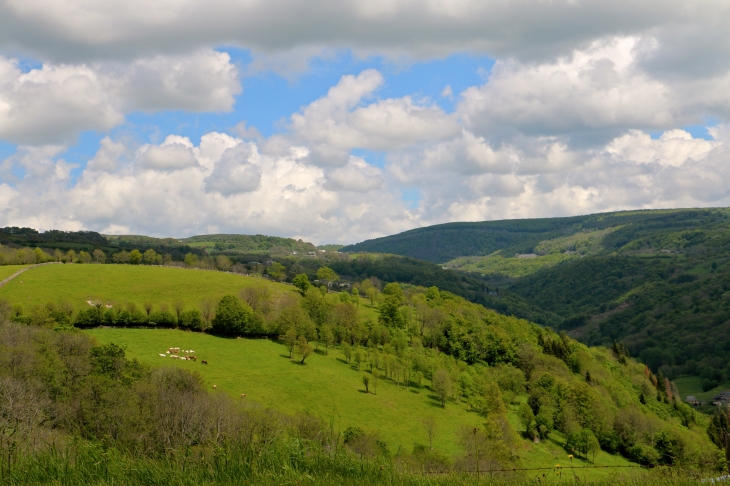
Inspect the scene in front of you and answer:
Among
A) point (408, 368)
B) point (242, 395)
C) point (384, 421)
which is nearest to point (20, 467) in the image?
point (242, 395)

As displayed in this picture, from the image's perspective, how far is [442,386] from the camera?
92375 mm

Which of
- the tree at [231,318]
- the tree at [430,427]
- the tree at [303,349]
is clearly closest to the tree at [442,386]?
the tree at [430,427]

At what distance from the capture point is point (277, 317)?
11044cm

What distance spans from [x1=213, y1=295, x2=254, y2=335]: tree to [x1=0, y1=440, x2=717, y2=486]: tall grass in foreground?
9514 centimetres

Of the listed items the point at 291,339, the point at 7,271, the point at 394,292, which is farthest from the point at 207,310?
the point at 394,292

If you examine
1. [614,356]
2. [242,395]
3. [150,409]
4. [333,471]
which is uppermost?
[333,471]

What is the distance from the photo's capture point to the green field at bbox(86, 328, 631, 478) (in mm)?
74500

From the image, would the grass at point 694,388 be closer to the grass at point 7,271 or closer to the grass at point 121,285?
the grass at point 121,285

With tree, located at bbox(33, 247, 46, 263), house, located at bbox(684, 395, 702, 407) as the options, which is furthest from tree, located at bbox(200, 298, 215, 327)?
house, located at bbox(684, 395, 702, 407)

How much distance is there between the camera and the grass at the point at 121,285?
110688mm

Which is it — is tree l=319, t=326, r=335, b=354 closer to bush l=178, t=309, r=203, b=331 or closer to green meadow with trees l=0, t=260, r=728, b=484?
green meadow with trees l=0, t=260, r=728, b=484

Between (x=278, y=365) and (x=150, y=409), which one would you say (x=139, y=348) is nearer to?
A: (x=278, y=365)

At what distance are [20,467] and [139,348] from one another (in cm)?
8301

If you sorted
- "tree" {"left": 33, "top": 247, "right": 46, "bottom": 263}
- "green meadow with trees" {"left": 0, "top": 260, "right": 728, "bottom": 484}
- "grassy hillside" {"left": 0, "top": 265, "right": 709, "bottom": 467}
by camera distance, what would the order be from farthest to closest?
"tree" {"left": 33, "top": 247, "right": 46, "bottom": 263} → "grassy hillside" {"left": 0, "top": 265, "right": 709, "bottom": 467} → "green meadow with trees" {"left": 0, "top": 260, "right": 728, "bottom": 484}
